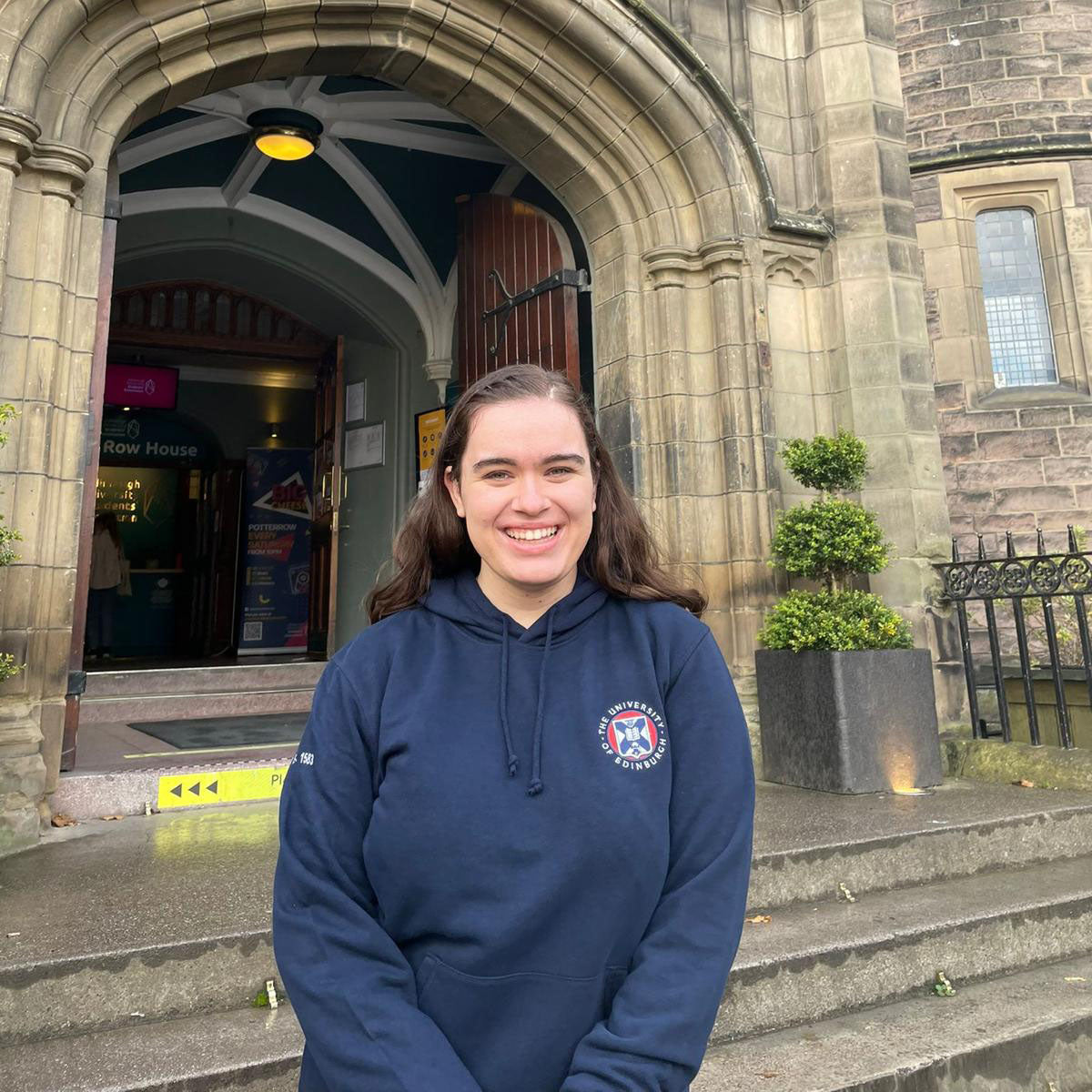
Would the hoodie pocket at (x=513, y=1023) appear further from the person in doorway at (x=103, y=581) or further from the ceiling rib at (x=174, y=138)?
the person in doorway at (x=103, y=581)

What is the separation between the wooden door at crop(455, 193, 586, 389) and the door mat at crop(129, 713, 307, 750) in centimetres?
260

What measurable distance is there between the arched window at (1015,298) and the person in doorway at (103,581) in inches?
374

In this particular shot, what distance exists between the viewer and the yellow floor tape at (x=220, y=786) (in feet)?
12.3

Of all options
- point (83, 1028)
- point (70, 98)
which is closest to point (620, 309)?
point (70, 98)

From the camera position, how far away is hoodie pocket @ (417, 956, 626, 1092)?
1.02 m

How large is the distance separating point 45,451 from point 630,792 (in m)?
3.33

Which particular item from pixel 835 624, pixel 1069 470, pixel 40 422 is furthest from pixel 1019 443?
pixel 40 422

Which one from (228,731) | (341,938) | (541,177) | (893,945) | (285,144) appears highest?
(285,144)

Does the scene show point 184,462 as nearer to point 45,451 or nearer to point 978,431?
point 45,451

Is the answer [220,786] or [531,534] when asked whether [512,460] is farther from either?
[220,786]

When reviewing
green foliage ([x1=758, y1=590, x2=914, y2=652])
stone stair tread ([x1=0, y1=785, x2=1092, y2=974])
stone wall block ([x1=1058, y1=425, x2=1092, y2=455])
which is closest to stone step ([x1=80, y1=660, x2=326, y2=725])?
stone stair tread ([x1=0, y1=785, x2=1092, y2=974])

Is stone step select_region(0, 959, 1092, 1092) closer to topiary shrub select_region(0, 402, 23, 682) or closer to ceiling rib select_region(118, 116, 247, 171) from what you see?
topiary shrub select_region(0, 402, 23, 682)

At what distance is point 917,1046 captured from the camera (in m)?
2.19

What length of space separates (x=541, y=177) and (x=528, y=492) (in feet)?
15.7
